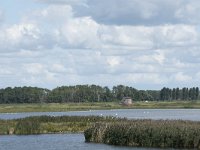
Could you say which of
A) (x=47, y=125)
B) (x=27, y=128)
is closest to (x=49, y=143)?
(x=27, y=128)

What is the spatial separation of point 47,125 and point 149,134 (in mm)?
24952

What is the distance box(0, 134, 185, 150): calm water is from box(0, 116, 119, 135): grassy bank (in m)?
3.43

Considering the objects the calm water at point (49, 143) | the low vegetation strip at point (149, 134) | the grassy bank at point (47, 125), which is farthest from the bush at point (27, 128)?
the low vegetation strip at point (149, 134)

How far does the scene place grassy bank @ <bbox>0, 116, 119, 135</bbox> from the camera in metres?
71.3

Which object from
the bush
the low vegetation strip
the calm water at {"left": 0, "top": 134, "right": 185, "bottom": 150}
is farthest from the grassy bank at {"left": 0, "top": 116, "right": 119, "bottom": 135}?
the low vegetation strip

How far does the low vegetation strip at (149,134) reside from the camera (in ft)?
162

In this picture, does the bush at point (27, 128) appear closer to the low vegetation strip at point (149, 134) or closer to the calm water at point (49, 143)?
the calm water at point (49, 143)

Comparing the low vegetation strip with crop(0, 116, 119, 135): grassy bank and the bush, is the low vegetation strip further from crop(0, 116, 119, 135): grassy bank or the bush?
the bush

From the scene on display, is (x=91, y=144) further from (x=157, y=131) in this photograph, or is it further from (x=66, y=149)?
(x=157, y=131)

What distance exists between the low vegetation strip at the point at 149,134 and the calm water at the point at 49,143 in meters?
1.65

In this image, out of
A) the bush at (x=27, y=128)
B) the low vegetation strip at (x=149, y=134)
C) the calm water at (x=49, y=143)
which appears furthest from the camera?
the bush at (x=27, y=128)

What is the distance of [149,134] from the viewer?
2067 inches

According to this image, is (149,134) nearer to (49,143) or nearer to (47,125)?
(49,143)

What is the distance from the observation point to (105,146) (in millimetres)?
53531
